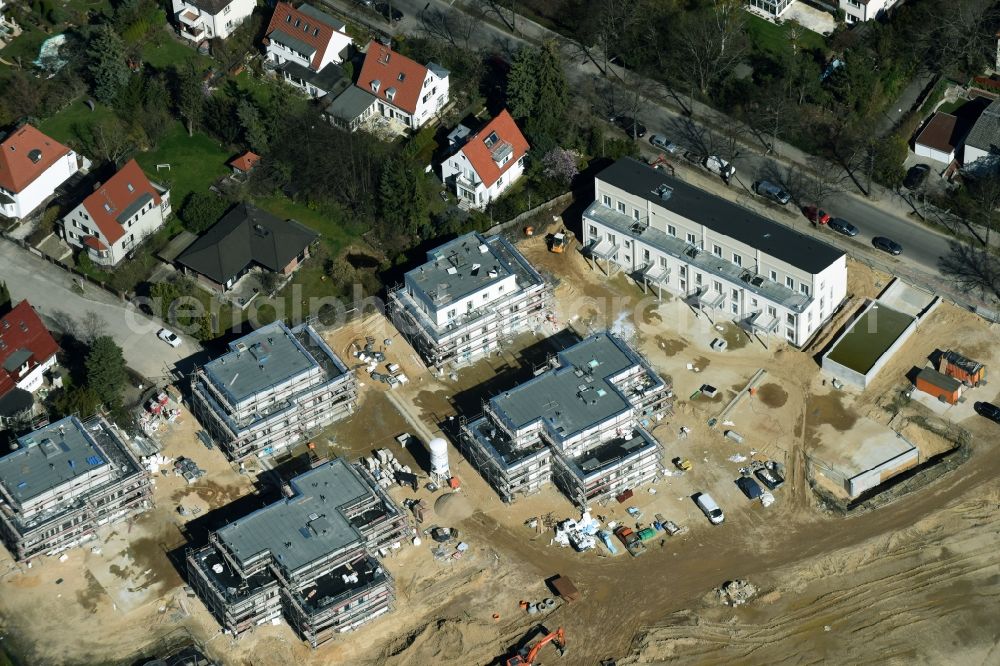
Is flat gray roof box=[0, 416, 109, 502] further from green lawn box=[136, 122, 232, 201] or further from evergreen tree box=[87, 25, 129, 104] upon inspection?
evergreen tree box=[87, 25, 129, 104]

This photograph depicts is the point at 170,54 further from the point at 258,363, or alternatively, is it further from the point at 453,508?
the point at 453,508

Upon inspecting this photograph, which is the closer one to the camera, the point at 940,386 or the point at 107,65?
the point at 940,386

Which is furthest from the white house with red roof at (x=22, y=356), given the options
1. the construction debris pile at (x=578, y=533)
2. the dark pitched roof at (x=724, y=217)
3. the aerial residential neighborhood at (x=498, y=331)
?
the dark pitched roof at (x=724, y=217)

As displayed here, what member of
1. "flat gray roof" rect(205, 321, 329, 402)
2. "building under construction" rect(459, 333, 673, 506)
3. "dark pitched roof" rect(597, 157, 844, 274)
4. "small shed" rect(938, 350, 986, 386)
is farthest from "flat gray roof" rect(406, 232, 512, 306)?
"small shed" rect(938, 350, 986, 386)

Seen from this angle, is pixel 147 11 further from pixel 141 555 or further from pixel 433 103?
pixel 141 555

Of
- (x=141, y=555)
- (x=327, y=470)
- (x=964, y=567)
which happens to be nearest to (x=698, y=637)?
(x=964, y=567)

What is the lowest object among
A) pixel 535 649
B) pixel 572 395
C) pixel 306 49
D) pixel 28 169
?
pixel 535 649

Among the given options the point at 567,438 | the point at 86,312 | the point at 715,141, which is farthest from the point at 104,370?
the point at 715,141
